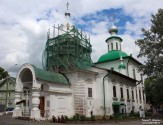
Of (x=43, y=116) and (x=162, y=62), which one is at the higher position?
(x=162, y=62)

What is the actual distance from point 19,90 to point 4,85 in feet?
97.3

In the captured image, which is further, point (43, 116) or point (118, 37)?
point (118, 37)

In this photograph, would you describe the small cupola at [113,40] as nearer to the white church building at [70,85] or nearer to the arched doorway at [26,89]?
the white church building at [70,85]

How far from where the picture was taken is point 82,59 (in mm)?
33312

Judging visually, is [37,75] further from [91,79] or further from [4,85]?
[4,85]

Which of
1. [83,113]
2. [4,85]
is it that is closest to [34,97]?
[83,113]

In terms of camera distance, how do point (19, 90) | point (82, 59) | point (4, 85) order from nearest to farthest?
point (19, 90) → point (82, 59) → point (4, 85)

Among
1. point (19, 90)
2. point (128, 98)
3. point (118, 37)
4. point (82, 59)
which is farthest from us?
point (118, 37)

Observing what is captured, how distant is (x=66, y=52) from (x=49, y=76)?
19.5 ft

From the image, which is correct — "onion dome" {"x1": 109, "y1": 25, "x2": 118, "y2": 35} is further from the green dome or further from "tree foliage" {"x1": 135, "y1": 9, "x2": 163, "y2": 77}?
"tree foliage" {"x1": 135, "y1": 9, "x2": 163, "y2": 77}

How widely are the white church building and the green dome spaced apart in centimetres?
165

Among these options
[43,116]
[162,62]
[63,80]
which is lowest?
[43,116]

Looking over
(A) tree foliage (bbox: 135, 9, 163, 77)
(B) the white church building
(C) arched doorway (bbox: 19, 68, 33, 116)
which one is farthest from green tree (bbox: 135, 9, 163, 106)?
(C) arched doorway (bbox: 19, 68, 33, 116)

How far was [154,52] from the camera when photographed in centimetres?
2873
